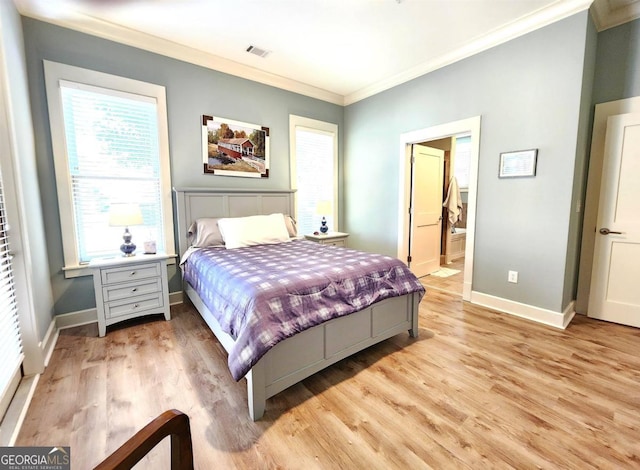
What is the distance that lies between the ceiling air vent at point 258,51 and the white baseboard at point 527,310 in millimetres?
3748

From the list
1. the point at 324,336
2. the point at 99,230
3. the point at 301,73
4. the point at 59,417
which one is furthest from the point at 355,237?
the point at 59,417

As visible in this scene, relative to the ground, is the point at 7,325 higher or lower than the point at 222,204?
lower

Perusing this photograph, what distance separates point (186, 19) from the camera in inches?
A: 103

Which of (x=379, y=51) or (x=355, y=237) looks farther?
(x=355, y=237)

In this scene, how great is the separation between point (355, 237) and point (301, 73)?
263 cm

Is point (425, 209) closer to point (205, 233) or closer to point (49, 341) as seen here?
point (205, 233)

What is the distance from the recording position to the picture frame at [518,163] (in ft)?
8.96

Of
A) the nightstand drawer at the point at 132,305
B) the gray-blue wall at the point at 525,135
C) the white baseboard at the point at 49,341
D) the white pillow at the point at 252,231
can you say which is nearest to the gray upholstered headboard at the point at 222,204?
the white pillow at the point at 252,231

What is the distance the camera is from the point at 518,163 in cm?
282

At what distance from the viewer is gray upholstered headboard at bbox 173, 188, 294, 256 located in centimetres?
315

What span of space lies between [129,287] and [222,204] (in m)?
1.34

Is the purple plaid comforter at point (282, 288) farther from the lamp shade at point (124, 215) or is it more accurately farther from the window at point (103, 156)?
the window at point (103, 156)

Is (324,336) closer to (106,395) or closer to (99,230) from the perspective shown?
(106,395)

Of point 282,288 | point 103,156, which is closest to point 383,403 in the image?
point 282,288
